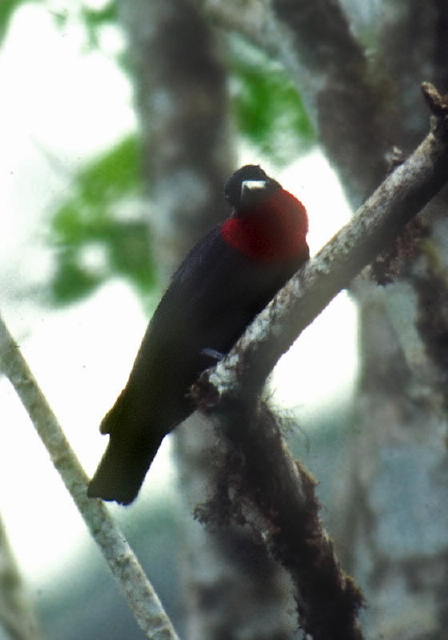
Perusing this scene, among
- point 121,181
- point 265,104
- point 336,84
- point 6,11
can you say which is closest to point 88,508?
point 121,181

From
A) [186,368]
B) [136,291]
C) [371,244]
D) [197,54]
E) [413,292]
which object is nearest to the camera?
[371,244]

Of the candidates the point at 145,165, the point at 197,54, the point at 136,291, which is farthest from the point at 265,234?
the point at 197,54

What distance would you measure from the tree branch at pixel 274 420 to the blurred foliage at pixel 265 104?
1133 mm

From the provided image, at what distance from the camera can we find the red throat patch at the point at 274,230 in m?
2.24

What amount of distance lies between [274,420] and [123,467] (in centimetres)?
41

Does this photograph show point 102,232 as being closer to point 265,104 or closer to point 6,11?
point 265,104

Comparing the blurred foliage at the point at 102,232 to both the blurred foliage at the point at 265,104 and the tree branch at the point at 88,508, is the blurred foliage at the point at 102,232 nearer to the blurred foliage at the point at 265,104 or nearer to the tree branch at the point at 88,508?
the blurred foliage at the point at 265,104

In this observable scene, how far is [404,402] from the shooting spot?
317cm

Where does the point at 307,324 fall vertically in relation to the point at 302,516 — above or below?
above

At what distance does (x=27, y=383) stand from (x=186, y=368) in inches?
14.9

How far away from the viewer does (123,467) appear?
7.39ft

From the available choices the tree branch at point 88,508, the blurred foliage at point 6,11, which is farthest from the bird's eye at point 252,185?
the blurred foliage at point 6,11

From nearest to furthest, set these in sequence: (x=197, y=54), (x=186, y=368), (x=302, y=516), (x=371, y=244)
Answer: (x=371, y=244)
(x=302, y=516)
(x=186, y=368)
(x=197, y=54)

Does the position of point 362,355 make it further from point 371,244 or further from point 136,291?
point 371,244
